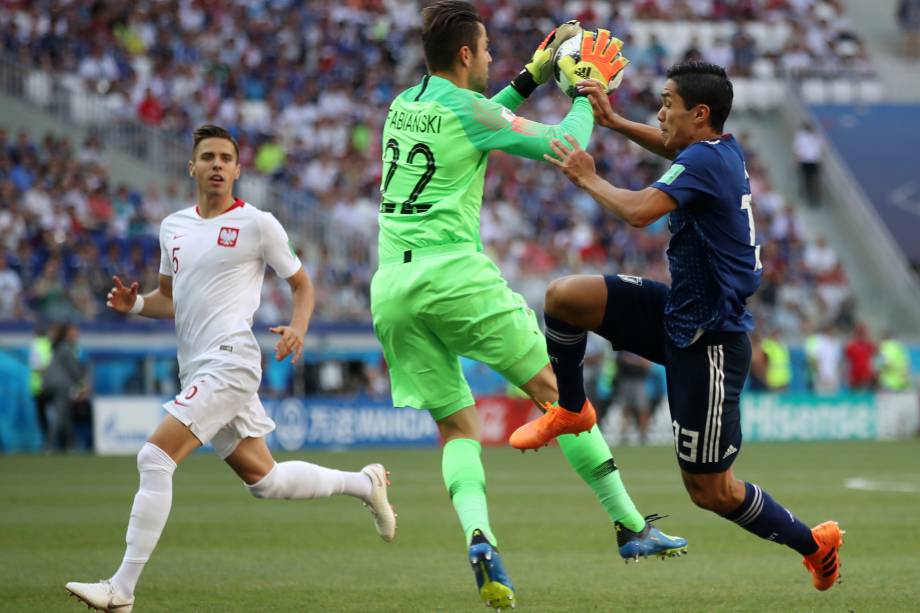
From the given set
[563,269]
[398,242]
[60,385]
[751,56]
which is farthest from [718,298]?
[751,56]

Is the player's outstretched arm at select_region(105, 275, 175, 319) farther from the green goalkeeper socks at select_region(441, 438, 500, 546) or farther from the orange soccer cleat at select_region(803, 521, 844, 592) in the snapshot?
the orange soccer cleat at select_region(803, 521, 844, 592)

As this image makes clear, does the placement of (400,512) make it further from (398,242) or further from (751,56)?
(751,56)

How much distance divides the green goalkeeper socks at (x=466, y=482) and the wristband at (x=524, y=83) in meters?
1.82

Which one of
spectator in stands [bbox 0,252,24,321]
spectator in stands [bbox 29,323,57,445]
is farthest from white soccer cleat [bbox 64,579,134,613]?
spectator in stands [bbox 0,252,24,321]

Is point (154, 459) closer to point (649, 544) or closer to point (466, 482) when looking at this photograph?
point (466, 482)

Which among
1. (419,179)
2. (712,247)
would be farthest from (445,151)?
(712,247)

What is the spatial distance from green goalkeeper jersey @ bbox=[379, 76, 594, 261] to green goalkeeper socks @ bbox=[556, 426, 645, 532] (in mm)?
1154

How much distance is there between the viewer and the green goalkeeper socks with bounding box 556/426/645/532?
24.1 feet

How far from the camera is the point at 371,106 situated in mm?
29281

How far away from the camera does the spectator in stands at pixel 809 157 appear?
3222 cm

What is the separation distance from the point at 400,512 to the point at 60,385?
32.5 feet

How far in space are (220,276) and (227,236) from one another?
0.72 feet

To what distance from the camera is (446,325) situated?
6973 millimetres

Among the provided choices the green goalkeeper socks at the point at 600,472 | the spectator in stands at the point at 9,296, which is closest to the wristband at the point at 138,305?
the green goalkeeper socks at the point at 600,472
